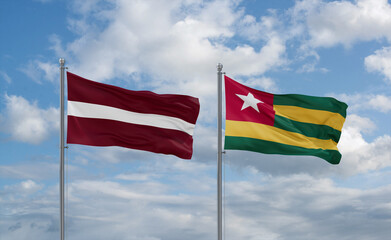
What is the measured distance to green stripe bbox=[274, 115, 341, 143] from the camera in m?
22.6

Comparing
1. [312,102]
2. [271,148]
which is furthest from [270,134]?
[312,102]

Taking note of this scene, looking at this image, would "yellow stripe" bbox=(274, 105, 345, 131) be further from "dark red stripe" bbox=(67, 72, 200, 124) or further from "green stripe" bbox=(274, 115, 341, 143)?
"dark red stripe" bbox=(67, 72, 200, 124)

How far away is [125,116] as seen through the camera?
68.0ft

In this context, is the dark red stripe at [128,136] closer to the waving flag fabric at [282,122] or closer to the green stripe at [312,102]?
the waving flag fabric at [282,122]

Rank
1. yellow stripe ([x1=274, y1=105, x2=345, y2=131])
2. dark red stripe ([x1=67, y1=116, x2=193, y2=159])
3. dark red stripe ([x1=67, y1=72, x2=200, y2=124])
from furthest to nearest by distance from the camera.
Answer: yellow stripe ([x1=274, y1=105, x2=345, y2=131]) < dark red stripe ([x1=67, y1=72, x2=200, y2=124]) < dark red stripe ([x1=67, y1=116, x2=193, y2=159])

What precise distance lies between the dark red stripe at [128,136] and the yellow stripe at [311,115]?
4308 millimetres

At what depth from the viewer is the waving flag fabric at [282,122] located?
21.5m

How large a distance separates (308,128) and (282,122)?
158 centimetres

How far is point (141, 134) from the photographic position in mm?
20797

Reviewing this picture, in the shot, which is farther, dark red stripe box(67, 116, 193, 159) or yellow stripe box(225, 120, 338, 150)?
yellow stripe box(225, 120, 338, 150)

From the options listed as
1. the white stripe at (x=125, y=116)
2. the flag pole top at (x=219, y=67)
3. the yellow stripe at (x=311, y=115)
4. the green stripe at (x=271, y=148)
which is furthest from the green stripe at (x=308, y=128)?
the white stripe at (x=125, y=116)

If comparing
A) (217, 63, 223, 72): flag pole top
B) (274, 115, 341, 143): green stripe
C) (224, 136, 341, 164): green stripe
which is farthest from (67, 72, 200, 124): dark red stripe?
(274, 115, 341, 143): green stripe

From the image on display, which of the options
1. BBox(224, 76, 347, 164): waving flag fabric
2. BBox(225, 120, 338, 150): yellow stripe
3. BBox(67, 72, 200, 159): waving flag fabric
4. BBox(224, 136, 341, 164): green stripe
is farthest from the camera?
BBox(224, 76, 347, 164): waving flag fabric

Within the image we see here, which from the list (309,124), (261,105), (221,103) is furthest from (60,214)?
(309,124)
